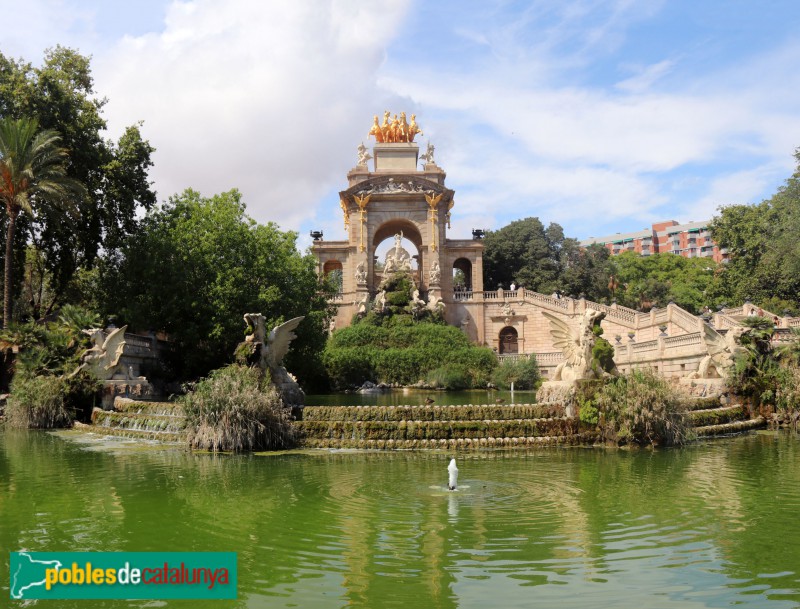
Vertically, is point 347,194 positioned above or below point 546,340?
above

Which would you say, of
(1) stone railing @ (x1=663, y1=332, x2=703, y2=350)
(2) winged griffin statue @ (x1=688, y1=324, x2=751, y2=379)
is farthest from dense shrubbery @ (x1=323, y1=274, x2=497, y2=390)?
(2) winged griffin statue @ (x1=688, y1=324, x2=751, y2=379)

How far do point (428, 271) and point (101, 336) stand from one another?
3159 cm

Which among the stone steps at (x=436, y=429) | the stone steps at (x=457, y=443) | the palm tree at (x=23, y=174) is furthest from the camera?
the palm tree at (x=23, y=174)

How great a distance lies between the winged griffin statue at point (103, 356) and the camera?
21203 mm

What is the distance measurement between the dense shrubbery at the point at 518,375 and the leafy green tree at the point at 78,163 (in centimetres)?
2007

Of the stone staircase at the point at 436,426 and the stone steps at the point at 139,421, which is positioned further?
the stone steps at the point at 139,421

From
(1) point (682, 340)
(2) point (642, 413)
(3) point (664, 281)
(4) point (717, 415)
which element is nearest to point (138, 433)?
(2) point (642, 413)

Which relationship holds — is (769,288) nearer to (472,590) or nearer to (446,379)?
(446,379)

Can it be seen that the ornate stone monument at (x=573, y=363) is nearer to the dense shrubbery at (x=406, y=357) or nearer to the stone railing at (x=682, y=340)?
the stone railing at (x=682, y=340)

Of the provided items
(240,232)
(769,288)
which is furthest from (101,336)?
(769,288)

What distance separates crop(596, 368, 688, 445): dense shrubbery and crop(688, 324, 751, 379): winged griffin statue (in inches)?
200

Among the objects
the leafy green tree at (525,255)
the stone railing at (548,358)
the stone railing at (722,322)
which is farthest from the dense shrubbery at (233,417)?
the leafy green tree at (525,255)

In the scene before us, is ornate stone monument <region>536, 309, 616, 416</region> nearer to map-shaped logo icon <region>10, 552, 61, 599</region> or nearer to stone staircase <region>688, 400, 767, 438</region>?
stone staircase <region>688, 400, 767, 438</region>

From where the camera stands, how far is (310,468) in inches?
501
